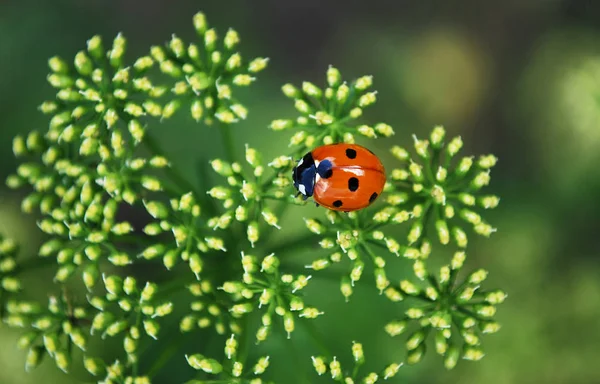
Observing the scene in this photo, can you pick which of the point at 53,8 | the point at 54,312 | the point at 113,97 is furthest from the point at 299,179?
the point at 53,8

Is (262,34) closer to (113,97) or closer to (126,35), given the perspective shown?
(126,35)

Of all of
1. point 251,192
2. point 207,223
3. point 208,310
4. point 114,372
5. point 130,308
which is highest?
point 251,192

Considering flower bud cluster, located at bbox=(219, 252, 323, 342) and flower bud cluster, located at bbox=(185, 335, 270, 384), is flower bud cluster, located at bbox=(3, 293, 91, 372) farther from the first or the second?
flower bud cluster, located at bbox=(219, 252, 323, 342)

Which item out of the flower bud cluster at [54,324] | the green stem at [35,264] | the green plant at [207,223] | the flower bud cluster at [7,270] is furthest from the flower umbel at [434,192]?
the flower bud cluster at [7,270]

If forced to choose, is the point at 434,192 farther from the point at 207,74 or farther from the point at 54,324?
the point at 54,324

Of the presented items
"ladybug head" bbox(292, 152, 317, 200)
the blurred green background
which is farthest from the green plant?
the blurred green background

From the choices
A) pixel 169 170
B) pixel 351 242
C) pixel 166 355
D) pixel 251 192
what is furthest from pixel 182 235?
pixel 351 242
